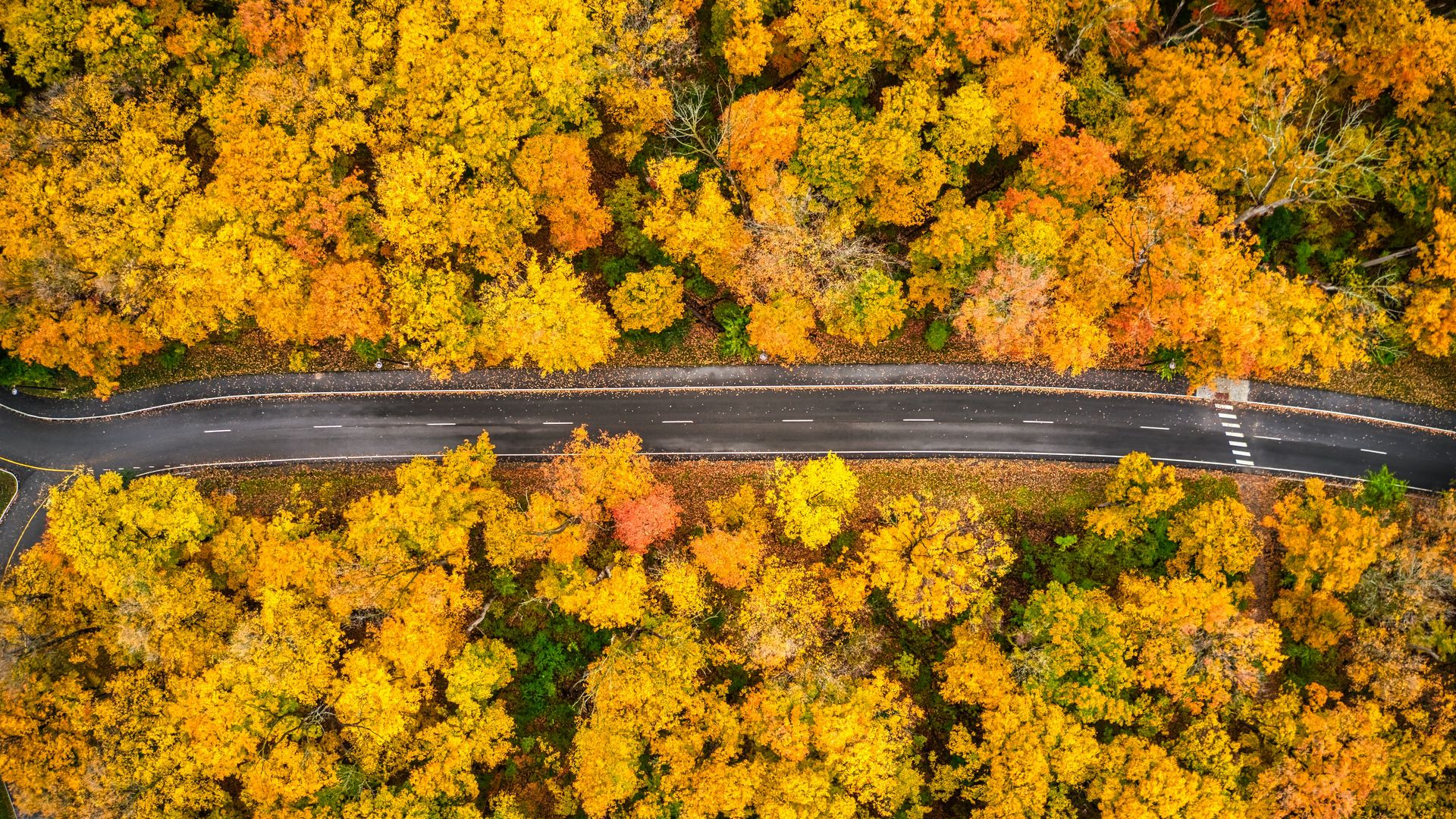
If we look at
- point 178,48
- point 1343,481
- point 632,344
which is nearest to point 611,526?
point 632,344

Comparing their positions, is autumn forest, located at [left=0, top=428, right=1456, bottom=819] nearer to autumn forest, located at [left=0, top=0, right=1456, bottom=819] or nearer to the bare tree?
autumn forest, located at [left=0, top=0, right=1456, bottom=819]

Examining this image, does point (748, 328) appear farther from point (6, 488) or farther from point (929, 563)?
point (6, 488)

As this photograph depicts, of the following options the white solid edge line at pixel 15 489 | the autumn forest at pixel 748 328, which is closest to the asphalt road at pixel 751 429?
the white solid edge line at pixel 15 489

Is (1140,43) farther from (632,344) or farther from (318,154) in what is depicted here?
(318,154)

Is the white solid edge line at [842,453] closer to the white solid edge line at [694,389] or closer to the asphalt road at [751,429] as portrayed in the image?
the asphalt road at [751,429]

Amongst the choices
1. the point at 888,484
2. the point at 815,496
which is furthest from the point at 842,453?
the point at 815,496

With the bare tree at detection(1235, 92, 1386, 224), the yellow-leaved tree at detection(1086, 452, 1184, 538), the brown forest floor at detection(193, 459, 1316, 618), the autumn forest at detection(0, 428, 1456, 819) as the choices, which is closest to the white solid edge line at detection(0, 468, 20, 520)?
the autumn forest at detection(0, 428, 1456, 819)
